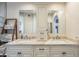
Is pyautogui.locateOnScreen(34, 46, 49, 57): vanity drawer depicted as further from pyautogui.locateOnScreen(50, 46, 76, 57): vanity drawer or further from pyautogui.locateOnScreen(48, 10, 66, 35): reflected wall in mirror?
pyautogui.locateOnScreen(48, 10, 66, 35): reflected wall in mirror

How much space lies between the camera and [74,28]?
1745 mm

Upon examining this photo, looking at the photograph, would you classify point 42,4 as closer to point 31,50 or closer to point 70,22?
point 70,22

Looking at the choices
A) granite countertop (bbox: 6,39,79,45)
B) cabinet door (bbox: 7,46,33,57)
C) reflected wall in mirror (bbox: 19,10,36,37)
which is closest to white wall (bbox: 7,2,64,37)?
reflected wall in mirror (bbox: 19,10,36,37)

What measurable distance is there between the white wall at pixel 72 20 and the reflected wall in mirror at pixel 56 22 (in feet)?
0.18

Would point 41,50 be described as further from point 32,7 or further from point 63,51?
point 32,7

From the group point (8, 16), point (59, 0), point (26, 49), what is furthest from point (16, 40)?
point (59, 0)

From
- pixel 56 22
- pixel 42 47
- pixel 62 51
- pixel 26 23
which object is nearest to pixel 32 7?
pixel 26 23

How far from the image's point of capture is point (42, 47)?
5.68 feet

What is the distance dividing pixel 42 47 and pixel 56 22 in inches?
13.1

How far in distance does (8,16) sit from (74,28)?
77 centimetres

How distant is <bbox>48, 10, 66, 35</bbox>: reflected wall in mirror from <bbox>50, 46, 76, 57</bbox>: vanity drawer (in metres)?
0.17

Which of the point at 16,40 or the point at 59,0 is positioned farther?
the point at 16,40

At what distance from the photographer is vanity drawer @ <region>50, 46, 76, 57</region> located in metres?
1.66

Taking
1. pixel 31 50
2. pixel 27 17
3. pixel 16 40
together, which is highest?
pixel 27 17
